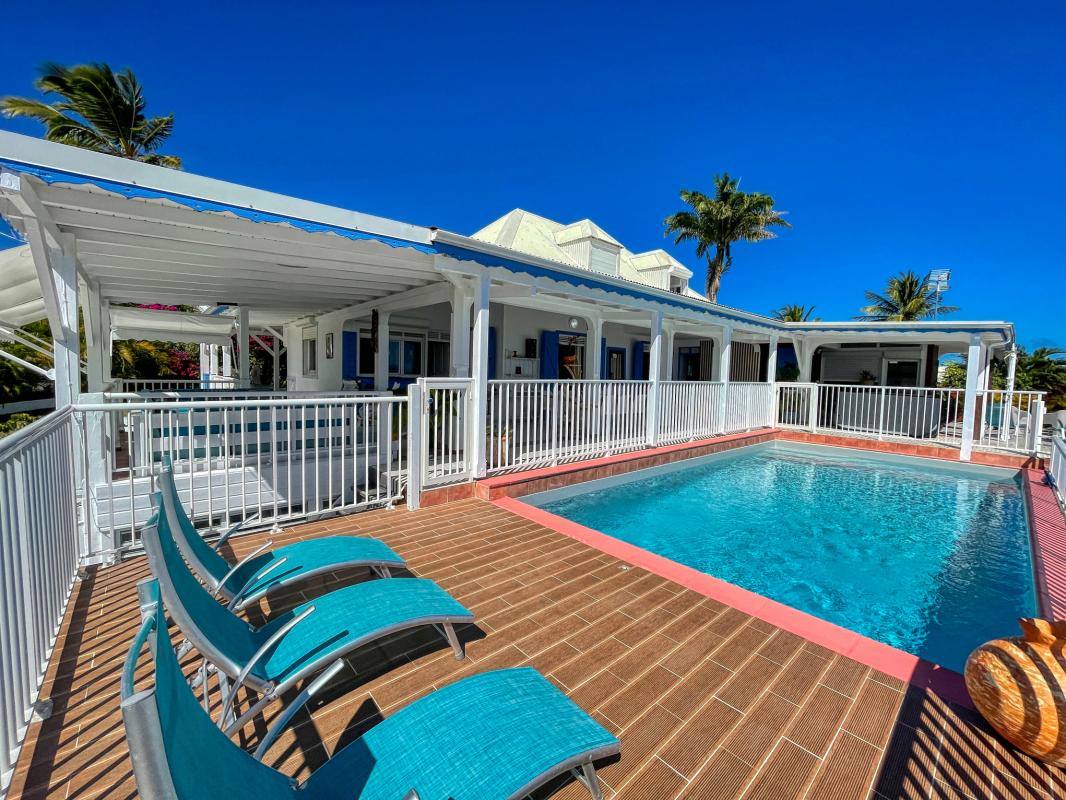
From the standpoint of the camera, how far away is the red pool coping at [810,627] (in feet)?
7.92

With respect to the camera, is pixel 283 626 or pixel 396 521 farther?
pixel 396 521

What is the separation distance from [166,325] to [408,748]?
13.3 m

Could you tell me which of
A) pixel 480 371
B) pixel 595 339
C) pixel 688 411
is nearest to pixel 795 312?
pixel 595 339

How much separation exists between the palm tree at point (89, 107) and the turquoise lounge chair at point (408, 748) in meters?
17.7

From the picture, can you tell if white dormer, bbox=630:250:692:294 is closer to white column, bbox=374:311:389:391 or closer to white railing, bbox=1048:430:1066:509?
white column, bbox=374:311:389:391

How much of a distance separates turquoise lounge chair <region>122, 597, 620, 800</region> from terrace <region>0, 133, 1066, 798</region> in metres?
0.42

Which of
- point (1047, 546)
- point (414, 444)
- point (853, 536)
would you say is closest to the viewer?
point (1047, 546)

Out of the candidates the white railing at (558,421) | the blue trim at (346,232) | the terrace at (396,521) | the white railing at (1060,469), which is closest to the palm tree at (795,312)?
the terrace at (396,521)

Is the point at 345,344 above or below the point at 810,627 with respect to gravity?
above

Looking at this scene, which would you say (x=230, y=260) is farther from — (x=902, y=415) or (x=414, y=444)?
(x=902, y=415)

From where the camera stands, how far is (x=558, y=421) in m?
7.05

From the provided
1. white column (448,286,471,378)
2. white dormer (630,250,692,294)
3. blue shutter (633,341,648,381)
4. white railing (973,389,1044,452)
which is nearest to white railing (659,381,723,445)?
white column (448,286,471,378)

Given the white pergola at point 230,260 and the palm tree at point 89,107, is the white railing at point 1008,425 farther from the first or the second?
the palm tree at point 89,107

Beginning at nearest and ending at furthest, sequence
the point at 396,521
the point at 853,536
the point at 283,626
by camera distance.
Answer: the point at 283,626 → the point at 396,521 → the point at 853,536
